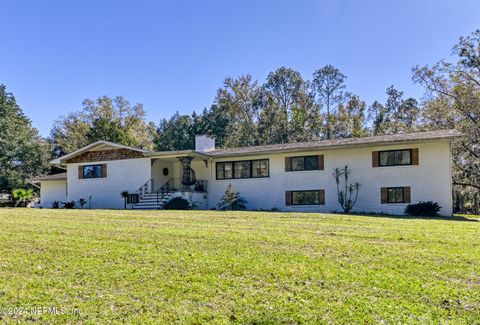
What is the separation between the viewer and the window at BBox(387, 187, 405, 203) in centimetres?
1989

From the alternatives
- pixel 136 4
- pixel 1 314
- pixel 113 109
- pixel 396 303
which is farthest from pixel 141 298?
pixel 113 109

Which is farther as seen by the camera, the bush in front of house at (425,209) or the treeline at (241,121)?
the treeline at (241,121)

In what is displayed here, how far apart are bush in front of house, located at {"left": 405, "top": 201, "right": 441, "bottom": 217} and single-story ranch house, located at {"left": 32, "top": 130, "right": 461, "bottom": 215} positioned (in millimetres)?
720

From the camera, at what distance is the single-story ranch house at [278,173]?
19.5 metres

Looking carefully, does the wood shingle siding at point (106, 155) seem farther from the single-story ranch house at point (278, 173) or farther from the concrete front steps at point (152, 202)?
the concrete front steps at point (152, 202)

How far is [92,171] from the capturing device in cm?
2678

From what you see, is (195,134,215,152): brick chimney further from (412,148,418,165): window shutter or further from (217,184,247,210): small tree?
(412,148,418,165): window shutter

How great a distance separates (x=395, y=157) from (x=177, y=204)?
11294 millimetres

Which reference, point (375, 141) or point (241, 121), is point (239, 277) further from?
point (241, 121)

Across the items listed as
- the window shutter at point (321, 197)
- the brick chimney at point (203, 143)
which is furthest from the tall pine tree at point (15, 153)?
the window shutter at point (321, 197)

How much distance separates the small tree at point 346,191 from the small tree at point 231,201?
17.4 feet

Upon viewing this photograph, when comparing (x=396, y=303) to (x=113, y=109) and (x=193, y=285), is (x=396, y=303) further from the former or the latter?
(x=113, y=109)


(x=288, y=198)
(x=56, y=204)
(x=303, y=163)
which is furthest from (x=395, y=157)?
(x=56, y=204)

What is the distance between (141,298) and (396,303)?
10.3ft
